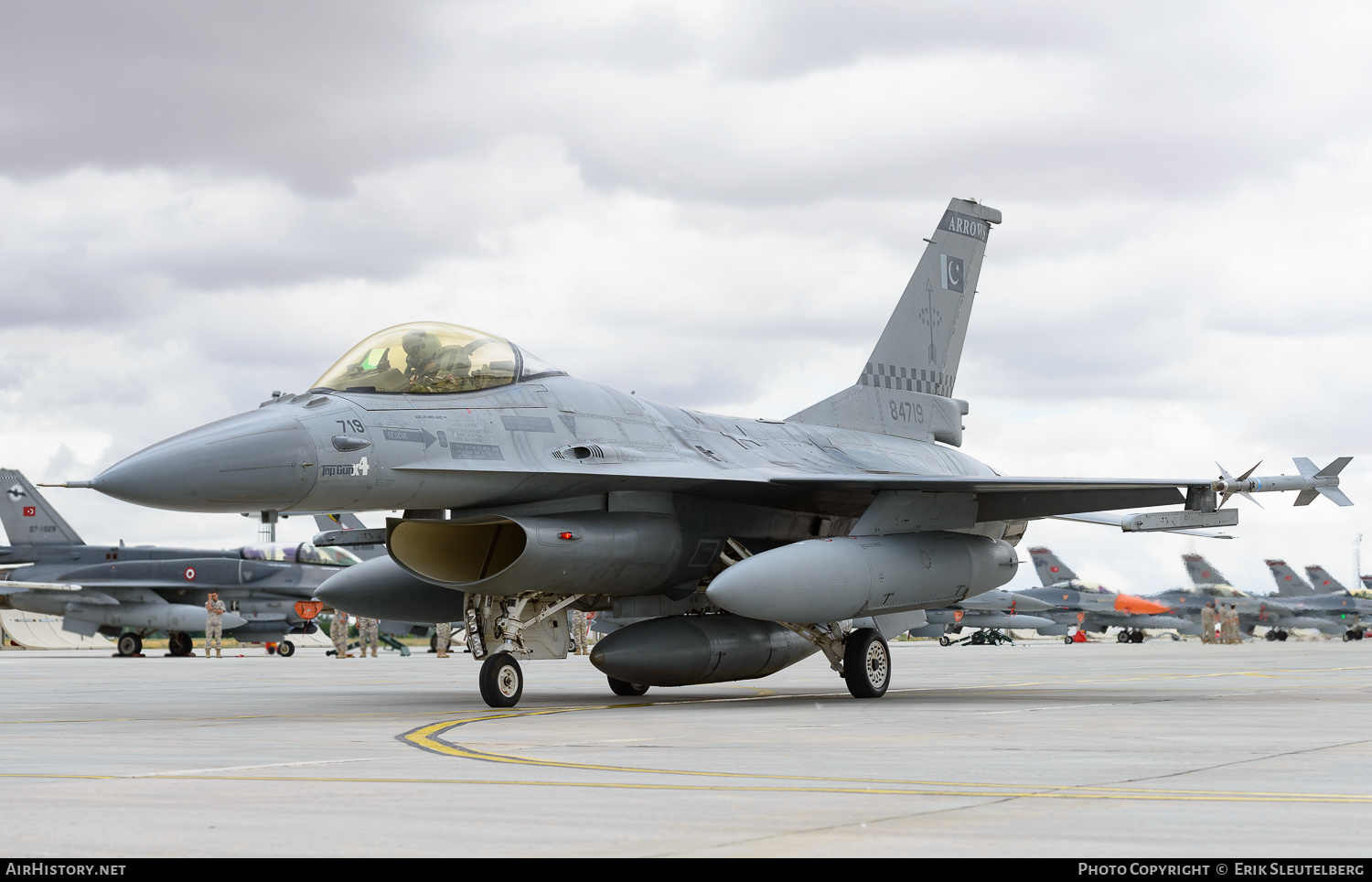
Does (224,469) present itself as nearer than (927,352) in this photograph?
Yes

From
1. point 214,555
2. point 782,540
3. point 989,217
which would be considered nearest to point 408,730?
point 782,540

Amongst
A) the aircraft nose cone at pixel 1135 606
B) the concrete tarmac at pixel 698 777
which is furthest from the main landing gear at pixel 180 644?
the aircraft nose cone at pixel 1135 606

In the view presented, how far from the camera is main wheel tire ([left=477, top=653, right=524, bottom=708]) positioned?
1244 centimetres

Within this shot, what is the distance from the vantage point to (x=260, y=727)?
10.3 metres

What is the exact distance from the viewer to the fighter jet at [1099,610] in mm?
51719

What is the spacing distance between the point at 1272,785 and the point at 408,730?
5979 mm

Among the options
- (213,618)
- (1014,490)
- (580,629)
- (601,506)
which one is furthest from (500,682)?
(213,618)

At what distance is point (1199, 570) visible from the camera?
57375mm

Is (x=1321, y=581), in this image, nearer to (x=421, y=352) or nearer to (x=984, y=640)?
(x=984, y=640)

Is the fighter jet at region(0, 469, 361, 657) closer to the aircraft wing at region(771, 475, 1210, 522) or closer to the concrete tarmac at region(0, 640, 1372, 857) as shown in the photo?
the concrete tarmac at region(0, 640, 1372, 857)

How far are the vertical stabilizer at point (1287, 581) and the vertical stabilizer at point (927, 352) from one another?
45460 mm

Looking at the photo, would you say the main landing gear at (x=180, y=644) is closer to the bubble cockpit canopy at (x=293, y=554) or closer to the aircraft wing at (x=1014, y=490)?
the bubble cockpit canopy at (x=293, y=554)

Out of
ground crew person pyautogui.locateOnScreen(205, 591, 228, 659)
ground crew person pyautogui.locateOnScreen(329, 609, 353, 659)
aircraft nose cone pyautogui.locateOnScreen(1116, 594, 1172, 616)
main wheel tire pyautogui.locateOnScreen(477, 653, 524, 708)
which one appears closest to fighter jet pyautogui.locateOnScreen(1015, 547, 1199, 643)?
aircraft nose cone pyautogui.locateOnScreen(1116, 594, 1172, 616)

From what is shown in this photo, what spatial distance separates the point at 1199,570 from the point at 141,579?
42.5 m
